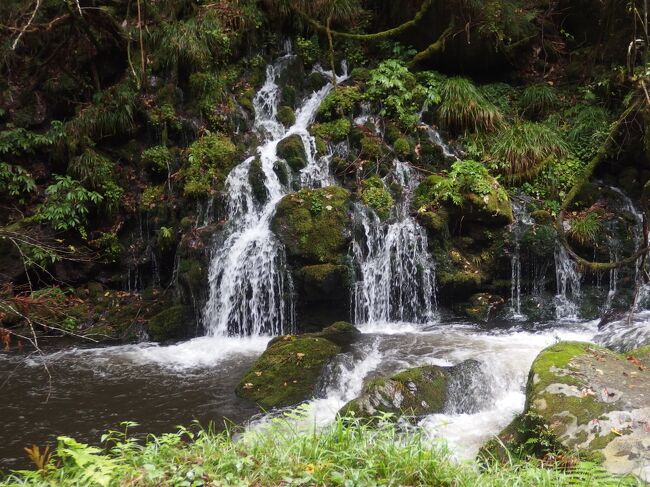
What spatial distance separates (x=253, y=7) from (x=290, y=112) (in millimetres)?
3024

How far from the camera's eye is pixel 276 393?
589cm

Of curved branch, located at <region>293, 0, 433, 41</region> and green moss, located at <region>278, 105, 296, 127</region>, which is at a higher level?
curved branch, located at <region>293, 0, 433, 41</region>

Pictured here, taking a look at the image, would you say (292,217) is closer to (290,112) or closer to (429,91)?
(290,112)

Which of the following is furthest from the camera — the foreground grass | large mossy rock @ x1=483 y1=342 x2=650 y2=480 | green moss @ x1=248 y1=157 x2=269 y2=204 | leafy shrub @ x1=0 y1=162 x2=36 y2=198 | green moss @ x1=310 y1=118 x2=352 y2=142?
green moss @ x1=310 y1=118 x2=352 y2=142

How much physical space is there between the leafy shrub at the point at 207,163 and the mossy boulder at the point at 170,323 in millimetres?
2268

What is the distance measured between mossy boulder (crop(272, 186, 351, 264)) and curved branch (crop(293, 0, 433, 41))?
4847 millimetres

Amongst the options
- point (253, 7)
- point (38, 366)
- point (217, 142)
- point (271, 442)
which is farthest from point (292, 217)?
point (253, 7)

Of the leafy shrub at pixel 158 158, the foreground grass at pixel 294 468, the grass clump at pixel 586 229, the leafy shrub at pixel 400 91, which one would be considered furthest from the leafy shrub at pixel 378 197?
the foreground grass at pixel 294 468

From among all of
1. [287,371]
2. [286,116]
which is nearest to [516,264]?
[287,371]

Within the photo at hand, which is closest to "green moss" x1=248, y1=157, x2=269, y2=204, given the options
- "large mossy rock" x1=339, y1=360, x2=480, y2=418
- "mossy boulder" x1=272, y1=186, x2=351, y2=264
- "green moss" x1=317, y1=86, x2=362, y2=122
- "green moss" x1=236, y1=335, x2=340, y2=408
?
"mossy boulder" x1=272, y1=186, x2=351, y2=264

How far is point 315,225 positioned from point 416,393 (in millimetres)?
3876

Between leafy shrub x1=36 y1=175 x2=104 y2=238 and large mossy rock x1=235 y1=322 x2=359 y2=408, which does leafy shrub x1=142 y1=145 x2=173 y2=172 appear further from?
large mossy rock x1=235 y1=322 x2=359 y2=408

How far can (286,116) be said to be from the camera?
11.1 metres

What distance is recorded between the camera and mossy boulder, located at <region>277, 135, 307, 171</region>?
973 centimetres
